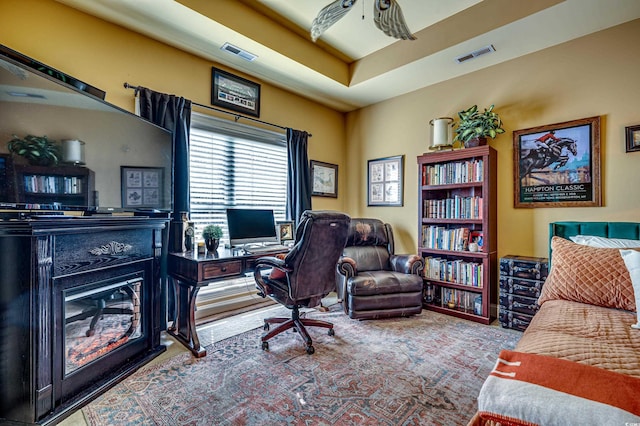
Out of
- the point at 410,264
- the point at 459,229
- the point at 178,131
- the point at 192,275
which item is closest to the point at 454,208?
the point at 459,229

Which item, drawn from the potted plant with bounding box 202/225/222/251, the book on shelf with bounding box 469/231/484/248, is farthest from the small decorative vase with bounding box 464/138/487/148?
the potted plant with bounding box 202/225/222/251

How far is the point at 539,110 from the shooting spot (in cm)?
296

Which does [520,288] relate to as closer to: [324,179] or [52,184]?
[324,179]

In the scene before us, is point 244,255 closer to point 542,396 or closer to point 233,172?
point 233,172

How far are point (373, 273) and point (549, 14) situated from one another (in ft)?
9.25

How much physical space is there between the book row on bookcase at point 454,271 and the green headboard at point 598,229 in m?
0.77

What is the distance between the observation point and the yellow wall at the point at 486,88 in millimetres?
2273

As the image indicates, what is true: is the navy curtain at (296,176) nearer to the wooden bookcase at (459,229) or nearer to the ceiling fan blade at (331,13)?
the wooden bookcase at (459,229)

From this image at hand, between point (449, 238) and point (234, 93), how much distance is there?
9.79 feet

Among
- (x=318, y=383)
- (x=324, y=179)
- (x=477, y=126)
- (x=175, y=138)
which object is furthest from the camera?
(x=324, y=179)

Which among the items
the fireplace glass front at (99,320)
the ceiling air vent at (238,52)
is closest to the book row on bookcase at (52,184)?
the fireplace glass front at (99,320)

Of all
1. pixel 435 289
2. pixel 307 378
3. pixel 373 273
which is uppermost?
pixel 373 273

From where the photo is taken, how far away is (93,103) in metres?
1.91

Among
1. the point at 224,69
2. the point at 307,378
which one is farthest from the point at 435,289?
the point at 224,69
